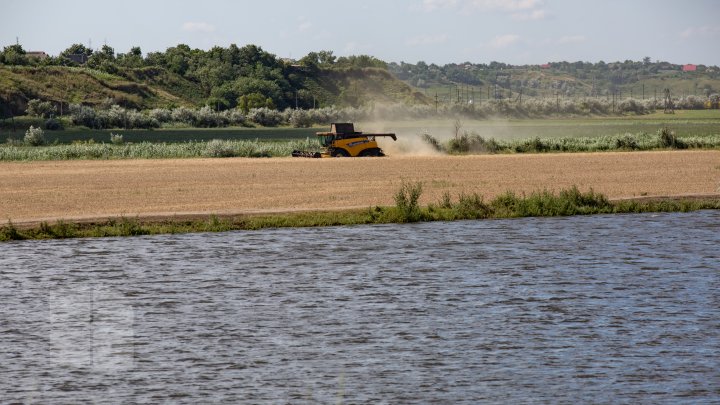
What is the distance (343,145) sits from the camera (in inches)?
1961

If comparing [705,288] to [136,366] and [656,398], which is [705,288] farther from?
[136,366]

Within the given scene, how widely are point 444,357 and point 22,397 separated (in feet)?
15.5

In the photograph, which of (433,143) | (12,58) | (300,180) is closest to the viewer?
(300,180)

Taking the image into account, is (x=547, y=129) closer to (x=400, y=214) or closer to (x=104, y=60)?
(x=104, y=60)

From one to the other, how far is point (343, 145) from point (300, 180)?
12.3 meters

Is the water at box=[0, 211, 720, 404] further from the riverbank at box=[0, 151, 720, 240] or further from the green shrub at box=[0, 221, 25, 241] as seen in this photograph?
the riverbank at box=[0, 151, 720, 240]

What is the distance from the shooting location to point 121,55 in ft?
599

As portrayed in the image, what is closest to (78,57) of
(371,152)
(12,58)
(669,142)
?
(12,58)

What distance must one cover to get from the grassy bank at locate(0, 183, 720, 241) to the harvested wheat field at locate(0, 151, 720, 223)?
93cm

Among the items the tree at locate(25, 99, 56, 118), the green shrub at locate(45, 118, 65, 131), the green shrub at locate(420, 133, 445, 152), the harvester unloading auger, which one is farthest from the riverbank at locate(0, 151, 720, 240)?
the tree at locate(25, 99, 56, 118)

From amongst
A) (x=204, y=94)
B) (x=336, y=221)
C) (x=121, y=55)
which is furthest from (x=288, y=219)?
(x=121, y=55)

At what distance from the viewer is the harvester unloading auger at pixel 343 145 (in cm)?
4975

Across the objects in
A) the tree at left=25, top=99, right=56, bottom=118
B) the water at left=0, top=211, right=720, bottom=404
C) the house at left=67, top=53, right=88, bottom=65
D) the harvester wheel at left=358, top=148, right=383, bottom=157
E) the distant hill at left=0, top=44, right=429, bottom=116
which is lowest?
the water at left=0, top=211, right=720, bottom=404

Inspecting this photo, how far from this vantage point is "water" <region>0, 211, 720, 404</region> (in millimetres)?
12773
